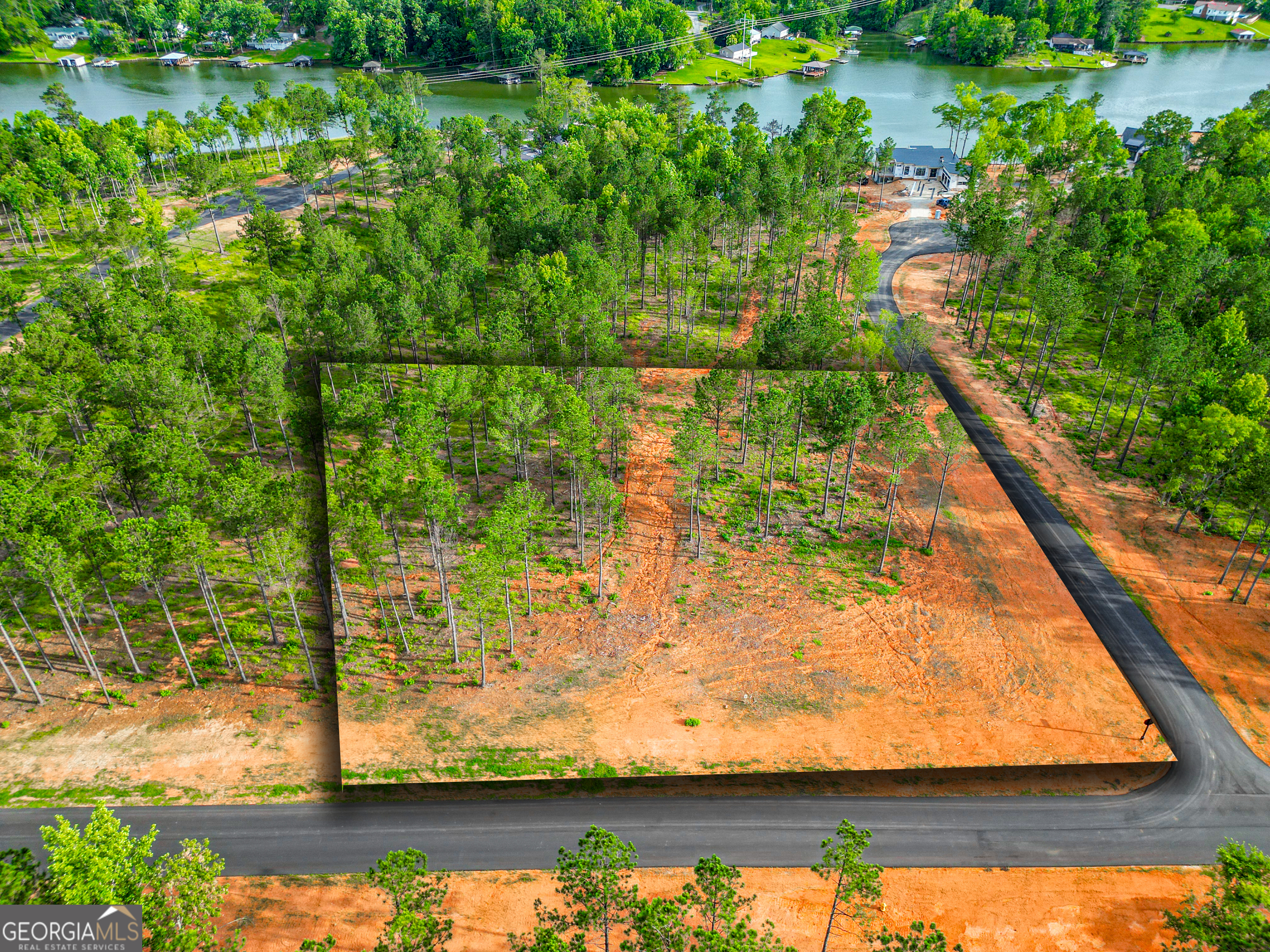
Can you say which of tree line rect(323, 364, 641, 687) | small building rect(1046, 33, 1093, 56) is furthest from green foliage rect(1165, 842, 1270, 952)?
small building rect(1046, 33, 1093, 56)

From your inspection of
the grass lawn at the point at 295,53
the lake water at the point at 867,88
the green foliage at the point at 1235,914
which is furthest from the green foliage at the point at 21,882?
the grass lawn at the point at 295,53

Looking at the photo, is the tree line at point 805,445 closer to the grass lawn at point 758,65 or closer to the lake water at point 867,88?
the lake water at point 867,88

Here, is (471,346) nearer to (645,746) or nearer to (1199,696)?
(645,746)

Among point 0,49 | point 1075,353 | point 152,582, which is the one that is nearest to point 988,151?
point 1075,353

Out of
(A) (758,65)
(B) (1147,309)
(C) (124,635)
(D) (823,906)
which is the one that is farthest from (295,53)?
(D) (823,906)

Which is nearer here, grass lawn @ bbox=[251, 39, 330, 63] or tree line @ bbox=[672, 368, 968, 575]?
tree line @ bbox=[672, 368, 968, 575]
